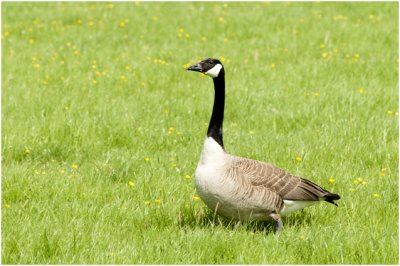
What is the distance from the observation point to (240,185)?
643 cm

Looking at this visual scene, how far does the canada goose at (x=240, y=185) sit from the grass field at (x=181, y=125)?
0.71ft

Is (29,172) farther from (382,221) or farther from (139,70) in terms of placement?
(139,70)

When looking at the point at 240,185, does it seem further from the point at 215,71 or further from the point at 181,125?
the point at 181,125

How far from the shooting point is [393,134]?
9.42 meters

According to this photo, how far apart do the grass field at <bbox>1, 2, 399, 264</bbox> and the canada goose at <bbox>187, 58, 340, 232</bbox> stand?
216 mm

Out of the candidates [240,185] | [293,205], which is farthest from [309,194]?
[240,185]

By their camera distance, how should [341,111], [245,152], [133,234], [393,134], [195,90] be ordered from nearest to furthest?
[133,234]
[245,152]
[393,134]
[341,111]
[195,90]

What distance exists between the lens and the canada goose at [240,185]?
21.0 feet

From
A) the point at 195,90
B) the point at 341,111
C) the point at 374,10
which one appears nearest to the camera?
the point at 341,111

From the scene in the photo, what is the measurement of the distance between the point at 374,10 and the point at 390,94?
615cm

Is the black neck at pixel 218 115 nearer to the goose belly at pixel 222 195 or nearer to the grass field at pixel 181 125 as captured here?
the goose belly at pixel 222 195

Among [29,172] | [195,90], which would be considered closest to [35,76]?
[195,90]

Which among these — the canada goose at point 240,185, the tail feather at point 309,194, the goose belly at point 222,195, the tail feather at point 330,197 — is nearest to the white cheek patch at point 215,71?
the canada goose at point 240,185

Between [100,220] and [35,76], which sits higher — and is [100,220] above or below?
below
